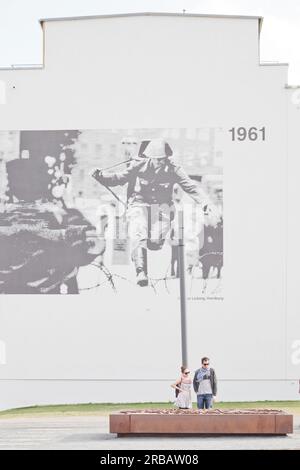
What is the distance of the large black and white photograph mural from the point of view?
48000 millimetres

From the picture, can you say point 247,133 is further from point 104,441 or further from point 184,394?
point 104,441

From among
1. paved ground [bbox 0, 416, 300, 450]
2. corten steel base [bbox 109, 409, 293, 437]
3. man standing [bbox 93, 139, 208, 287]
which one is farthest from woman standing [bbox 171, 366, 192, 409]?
man standing [bbox 93, 139, 208, 287]

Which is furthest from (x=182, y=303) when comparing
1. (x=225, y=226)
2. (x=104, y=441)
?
(x=225, y=226)

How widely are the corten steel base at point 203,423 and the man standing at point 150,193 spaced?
22892 mm

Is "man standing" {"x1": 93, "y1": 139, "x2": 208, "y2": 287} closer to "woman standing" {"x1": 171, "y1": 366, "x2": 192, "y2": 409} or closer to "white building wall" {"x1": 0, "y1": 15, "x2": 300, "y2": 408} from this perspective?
"white building wall" {"x1": 0, "y1": 15, "x2": 300, "y2": 408}

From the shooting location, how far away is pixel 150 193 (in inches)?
1913

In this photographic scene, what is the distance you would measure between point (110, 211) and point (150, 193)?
71.8 inches

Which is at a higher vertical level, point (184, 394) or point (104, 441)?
point (184, 394)

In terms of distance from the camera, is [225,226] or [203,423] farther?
[225,226]

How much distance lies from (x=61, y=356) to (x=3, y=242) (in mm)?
5416

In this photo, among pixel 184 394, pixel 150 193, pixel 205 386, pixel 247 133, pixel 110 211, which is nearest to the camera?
pixel 184 394

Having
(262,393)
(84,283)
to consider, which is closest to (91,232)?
(84,283)

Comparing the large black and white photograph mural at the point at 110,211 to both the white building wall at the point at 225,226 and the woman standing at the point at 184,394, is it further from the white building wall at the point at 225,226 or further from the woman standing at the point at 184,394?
the woman standing at the point at 184,394

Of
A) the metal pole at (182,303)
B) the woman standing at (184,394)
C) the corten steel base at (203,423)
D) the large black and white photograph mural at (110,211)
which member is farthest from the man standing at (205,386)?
the large black and white photograph mural at (110,211)
